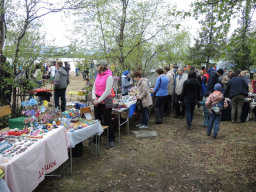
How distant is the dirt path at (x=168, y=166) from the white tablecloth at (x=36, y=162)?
0.56m

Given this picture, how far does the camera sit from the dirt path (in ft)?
10.6

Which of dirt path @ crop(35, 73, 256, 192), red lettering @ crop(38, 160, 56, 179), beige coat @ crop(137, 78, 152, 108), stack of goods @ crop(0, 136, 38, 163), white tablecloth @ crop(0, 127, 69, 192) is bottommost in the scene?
dirt path @ crop(35, 73, 256, 192)

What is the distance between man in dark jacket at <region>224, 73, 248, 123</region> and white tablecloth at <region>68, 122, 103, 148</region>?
15.2ft

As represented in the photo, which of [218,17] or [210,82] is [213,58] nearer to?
[210,82]

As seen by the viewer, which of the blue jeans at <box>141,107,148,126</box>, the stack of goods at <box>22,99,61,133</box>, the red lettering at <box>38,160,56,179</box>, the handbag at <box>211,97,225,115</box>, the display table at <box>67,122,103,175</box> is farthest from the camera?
the blue jeans at <box>141,107,148,126</box>

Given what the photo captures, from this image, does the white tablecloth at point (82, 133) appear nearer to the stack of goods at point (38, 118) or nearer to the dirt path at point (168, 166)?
the stack of goods at point (38, 118)

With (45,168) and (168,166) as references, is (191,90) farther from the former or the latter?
(45,168)

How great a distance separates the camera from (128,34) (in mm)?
8109

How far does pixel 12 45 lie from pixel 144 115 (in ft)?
13.2

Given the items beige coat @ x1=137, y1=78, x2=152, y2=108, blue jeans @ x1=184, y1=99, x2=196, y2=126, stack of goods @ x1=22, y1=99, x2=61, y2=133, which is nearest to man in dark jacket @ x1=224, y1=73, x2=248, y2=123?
blue jeans @ x1=184, y1=99, x2=196, y2=126

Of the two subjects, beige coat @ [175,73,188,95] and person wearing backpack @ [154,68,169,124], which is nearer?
person wearing backpack @ [154,68,169,124]

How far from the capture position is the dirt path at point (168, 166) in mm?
3246

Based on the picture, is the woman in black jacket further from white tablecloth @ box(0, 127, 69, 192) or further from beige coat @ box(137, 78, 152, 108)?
white tablecloth @ box(0, 127, 69, 192)

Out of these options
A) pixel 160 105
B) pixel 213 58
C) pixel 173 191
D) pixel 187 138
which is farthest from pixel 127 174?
pixel 213 58
